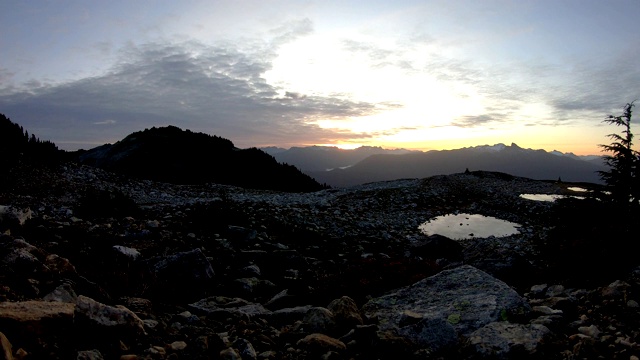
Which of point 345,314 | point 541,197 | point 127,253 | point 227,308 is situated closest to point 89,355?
point 227,308

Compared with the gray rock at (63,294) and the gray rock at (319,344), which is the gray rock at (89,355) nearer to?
the gray rock at (63,294)

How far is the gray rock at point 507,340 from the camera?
369 cm

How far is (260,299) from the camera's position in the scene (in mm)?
6719

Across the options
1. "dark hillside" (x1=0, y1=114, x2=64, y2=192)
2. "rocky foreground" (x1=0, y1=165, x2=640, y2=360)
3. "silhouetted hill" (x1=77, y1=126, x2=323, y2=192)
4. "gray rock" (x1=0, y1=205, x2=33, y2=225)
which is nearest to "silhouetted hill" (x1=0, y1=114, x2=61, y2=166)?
"dark hillside" (x1=0, y1=114, x2=64, y2=192)

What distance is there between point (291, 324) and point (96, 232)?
7.04m

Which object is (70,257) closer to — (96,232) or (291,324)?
(96,232)

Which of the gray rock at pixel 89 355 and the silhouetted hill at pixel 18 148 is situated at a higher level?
the silhouetted hill at pixel 18 148

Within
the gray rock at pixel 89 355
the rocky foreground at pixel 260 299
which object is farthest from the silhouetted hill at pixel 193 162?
the gray rock at pixel 89 355

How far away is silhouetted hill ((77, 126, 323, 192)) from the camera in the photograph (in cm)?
3888

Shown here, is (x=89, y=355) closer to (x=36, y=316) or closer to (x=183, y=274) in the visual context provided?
(x=36, y=316)

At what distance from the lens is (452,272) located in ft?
21.0

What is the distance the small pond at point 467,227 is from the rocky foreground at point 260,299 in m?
6.82

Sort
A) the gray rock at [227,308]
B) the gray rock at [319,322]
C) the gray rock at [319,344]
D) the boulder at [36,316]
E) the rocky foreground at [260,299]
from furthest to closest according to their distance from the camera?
the gray rock at [227,308], the gray rock at [319,322], the gray rock at [319,344], the rocky foreground at [260,299], the boulder at [36,316]

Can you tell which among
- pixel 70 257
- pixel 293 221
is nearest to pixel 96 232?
pixel 70 257
